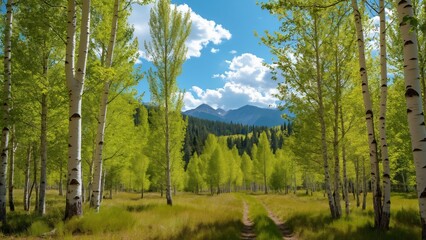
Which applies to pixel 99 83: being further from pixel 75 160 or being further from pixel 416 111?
pixel 416 111

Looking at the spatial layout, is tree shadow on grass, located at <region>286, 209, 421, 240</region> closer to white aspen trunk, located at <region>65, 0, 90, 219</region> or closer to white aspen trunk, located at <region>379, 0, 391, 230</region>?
white aspen trunk, located at <region>379, 0, 391, 230</region>

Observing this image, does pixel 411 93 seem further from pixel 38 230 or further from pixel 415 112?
pixel 38 230

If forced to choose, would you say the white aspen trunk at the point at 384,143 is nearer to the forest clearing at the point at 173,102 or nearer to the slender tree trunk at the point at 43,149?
the forest clearing at the point at 173,102

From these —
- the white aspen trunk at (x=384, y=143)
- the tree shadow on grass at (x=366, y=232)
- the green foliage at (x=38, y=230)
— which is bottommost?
the tree shadow on grass at (x=366, y=232)

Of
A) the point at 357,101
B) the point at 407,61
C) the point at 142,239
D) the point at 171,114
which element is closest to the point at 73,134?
the point at 142,239

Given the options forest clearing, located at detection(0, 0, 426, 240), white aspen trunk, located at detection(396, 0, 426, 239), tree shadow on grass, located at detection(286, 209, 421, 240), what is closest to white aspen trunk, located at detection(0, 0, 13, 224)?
forest clearing, located at detection(0, 0, 426, 240)

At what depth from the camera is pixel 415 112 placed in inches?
182

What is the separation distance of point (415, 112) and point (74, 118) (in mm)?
7177

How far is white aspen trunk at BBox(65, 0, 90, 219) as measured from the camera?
300 inches

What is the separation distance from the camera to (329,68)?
557 inches

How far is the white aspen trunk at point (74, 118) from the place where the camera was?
300 inches

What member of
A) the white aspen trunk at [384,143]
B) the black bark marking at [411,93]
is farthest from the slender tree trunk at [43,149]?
the black bark marking at [411,93]

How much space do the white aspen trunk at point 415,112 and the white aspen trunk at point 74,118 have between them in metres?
6.94

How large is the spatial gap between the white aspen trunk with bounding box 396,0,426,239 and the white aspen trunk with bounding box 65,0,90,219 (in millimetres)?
6937
